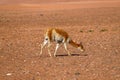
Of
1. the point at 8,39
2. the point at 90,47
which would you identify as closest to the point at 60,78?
the point at 90,47

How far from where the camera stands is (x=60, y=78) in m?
12.0

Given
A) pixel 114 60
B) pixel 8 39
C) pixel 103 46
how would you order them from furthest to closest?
pixel 8 39 → pixel 103 46 → pixel 114 60

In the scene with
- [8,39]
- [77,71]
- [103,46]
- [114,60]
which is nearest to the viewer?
[77,71]

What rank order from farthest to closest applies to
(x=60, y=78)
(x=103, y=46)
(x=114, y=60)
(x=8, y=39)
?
(x=8, y=39)
(x=103, y=46)
(x=114, y=60)
(x=60, y=78)

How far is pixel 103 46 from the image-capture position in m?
18.5

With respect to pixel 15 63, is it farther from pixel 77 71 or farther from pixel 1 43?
pixel 1 43

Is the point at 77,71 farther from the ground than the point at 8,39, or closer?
farther from the ground

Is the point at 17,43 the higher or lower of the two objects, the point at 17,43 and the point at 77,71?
the lower

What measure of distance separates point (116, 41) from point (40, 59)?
5806 mm

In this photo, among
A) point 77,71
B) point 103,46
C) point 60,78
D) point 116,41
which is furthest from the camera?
point 116,41

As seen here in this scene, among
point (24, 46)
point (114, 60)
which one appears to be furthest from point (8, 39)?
point (114, 60)

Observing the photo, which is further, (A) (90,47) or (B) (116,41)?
(B) (116,41)

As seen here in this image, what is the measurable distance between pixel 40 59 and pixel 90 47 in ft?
11.9

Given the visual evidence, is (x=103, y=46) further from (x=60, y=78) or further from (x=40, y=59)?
(x=60, y=78)
